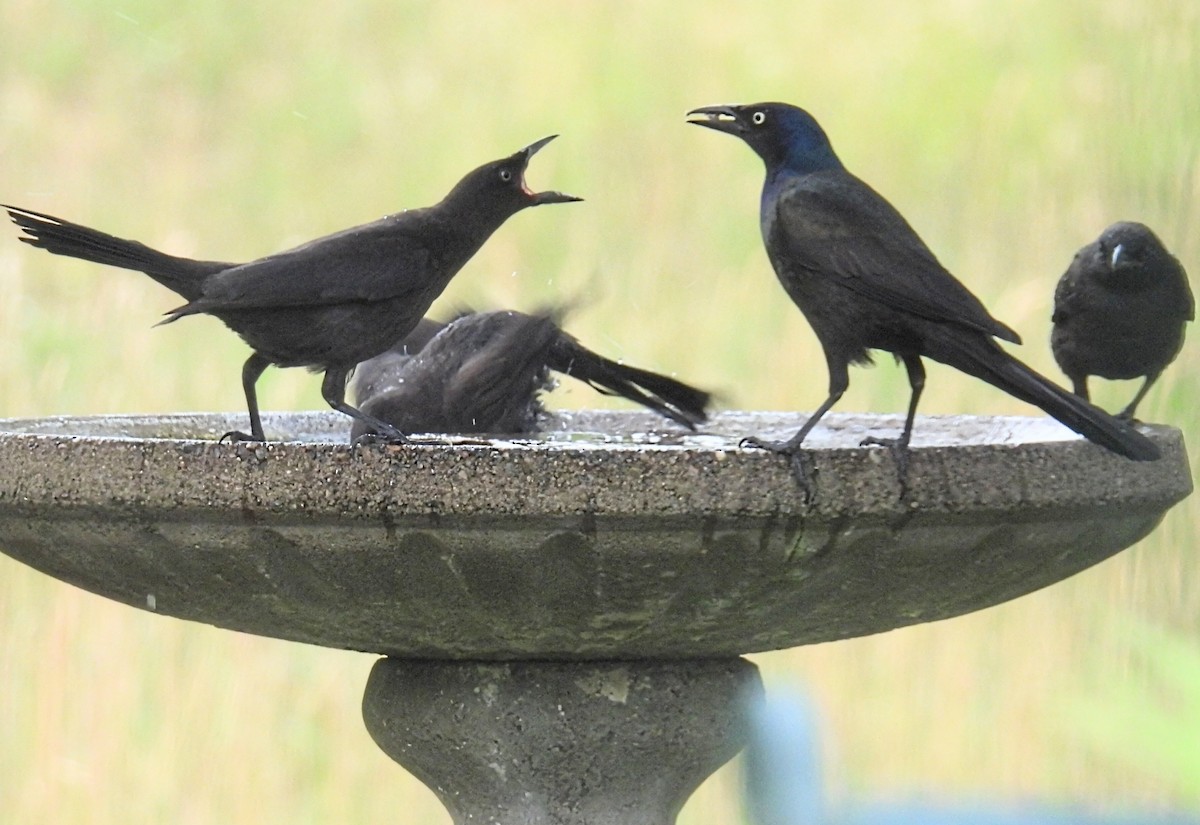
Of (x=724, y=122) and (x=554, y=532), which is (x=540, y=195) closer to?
(x=724, y=122)

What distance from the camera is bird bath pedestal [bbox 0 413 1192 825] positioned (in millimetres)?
1972

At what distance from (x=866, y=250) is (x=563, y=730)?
879 millimetres

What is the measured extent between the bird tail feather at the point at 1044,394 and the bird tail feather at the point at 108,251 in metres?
1.16

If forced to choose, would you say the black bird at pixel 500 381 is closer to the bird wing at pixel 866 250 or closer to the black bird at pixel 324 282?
the black bird at pixel 324 282

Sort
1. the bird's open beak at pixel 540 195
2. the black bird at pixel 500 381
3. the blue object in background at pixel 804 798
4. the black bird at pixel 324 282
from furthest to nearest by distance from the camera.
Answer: the black bird at pixel 500 381 → the bird's open beak at pixel 540 195 → the black bird at pixel 324 282 → the blue object in background at pixel 804 798

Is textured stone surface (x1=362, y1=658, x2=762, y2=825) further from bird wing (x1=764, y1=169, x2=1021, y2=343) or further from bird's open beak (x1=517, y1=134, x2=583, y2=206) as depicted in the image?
bird's open beak (x1=517, y1=134, x2=583, y2=206)

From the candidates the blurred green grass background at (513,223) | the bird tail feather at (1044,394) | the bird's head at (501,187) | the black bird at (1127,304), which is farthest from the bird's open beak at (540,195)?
the blurred green grass background at (513,223)

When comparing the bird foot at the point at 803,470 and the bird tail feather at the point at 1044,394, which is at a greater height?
the bird tail feather at the point at 1044,394

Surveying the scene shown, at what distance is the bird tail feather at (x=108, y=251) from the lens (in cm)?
245

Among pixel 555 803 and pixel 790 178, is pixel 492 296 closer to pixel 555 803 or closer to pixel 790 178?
pixel 790 178

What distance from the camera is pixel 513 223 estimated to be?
19.2 ft

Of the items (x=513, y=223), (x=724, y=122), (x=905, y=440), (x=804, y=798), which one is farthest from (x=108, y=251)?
(x=513, y=223)

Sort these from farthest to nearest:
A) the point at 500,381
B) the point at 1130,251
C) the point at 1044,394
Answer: the point at 500,381 < the point at 1130,251 < the point at 1044,394

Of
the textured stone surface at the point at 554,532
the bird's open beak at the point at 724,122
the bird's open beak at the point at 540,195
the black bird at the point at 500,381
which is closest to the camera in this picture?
the textured stone surface at the point at 554,532
